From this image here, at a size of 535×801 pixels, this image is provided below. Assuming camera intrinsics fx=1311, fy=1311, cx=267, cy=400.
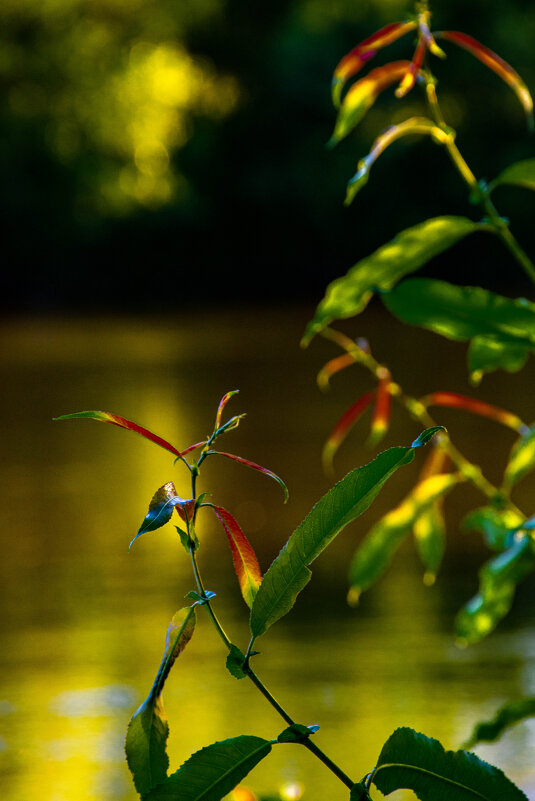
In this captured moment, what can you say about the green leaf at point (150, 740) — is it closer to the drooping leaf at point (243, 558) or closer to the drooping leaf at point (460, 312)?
the drooping leaf at point (243, 558)

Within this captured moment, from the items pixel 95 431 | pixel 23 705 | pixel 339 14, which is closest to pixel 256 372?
pixel 95 431

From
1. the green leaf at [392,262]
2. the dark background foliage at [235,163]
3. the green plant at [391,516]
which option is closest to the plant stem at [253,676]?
the green plant at [391,516]

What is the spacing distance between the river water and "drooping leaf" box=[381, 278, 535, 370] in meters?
0.36

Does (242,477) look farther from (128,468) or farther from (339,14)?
(339,14)

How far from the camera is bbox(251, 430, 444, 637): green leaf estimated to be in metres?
0.29

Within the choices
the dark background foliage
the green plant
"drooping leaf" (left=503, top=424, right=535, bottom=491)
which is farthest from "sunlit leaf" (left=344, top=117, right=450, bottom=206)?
the dark background foliage

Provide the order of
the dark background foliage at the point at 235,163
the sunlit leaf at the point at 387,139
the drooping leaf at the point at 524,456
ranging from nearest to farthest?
1. the sunlit leaf at the point at 387,139
2. the drooping leaf at the point at 524,456
3. the dark background foliage at the point at 235,163

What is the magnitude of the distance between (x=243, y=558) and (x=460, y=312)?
9.2 inches

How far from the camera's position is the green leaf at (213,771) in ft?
0.96

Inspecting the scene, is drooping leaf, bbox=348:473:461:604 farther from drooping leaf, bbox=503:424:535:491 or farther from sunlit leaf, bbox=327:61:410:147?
sunlit leaf, bbox=327:61:410:147

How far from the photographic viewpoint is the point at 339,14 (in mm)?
9391

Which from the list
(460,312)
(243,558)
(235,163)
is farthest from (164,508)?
(235,163)

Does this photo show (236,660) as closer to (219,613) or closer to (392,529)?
(392,529)

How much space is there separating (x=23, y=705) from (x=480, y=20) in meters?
9.12
